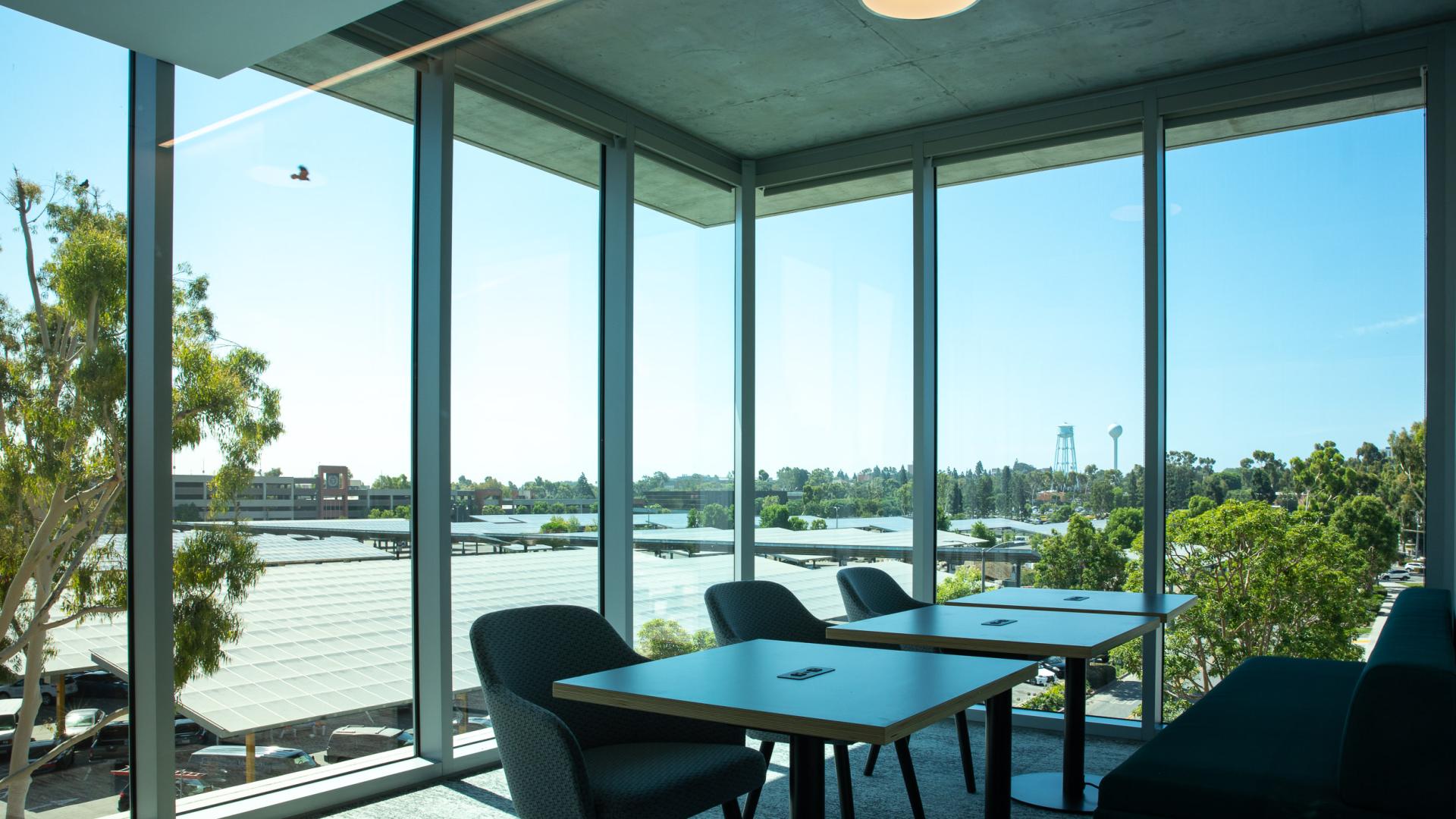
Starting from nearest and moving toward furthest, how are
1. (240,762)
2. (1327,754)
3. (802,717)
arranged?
(802,717) < (1327,754) < (240,762)

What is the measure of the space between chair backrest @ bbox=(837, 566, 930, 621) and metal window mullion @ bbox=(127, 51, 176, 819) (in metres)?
2.80

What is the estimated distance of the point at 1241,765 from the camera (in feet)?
8.83

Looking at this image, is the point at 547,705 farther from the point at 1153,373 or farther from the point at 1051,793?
the point at 1153,373

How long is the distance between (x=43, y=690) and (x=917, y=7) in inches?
151

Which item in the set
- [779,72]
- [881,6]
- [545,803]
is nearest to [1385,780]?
[545,803]

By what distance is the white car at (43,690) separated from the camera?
3.38 m

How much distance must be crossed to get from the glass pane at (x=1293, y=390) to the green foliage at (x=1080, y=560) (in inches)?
11.9

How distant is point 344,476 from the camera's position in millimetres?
4484

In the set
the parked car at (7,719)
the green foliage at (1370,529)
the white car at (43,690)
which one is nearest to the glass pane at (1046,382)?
the green foliage at (1370,529)

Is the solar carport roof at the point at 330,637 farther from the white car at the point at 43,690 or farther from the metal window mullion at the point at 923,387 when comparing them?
the metal window mullion at the point at 923,387

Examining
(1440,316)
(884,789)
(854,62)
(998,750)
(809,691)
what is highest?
(854,62)

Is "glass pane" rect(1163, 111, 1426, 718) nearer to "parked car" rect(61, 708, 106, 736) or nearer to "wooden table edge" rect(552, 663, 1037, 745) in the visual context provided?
"wooden table edge" rect(552, 663, 1037, 745)

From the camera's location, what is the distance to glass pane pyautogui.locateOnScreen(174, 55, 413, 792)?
3.96 m

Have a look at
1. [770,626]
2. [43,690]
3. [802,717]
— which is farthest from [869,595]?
[43,690]
